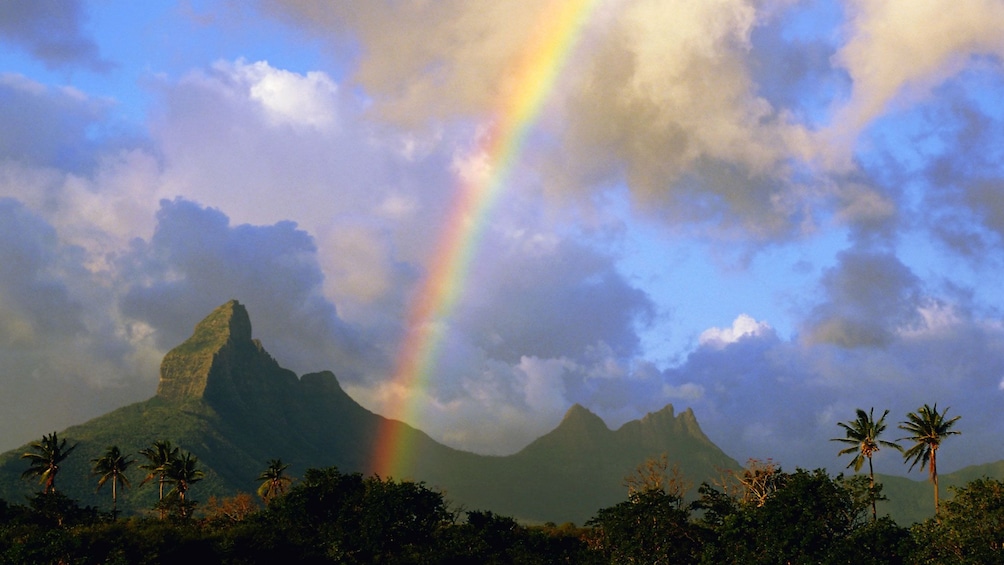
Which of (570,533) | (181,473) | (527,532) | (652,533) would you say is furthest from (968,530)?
(181,473)

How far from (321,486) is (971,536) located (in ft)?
225

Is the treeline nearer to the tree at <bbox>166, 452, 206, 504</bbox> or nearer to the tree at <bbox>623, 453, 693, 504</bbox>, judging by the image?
the tree at <bbox>166, 452, 206, 504</bbox>

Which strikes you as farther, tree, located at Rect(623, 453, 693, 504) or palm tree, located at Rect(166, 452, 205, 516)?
tree, located at Rect(623, 453, 693, 504)

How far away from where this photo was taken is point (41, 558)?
64688mm

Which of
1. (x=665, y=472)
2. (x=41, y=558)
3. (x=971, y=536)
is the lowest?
(x=41, y=558)

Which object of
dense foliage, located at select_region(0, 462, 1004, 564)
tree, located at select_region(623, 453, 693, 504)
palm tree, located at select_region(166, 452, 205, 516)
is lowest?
dense foliage, located at select_region(0, 462, 1004, 564)

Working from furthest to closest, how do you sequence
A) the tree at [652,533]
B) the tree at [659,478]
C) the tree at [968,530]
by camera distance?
the tree at [659,478], the tree at [652,533], the tree at [968,530]

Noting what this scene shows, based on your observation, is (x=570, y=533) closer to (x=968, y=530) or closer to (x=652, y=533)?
(x=652, y=533)

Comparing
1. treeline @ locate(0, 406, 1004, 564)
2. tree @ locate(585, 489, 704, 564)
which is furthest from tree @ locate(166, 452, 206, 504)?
tree @ locate(585, 489, 704, 564)

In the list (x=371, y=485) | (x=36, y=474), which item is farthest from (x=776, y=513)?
(x=36, y=474)

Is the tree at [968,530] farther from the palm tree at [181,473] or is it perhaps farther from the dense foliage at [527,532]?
the palm tree at [181,473]

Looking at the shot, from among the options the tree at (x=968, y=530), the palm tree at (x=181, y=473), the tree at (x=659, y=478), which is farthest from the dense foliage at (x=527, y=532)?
the tree at (x=659, y=478)

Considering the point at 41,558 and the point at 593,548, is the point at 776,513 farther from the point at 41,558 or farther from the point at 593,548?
the point at 41,558

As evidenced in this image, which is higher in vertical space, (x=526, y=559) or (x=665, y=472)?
(x=665, y=472)
